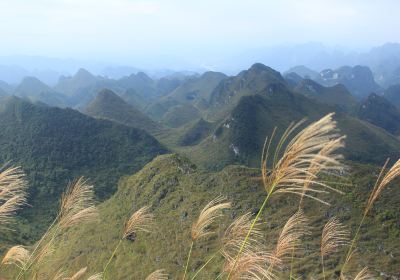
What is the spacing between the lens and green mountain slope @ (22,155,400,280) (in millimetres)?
51531

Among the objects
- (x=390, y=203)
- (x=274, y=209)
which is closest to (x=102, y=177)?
(x=274, y=209)

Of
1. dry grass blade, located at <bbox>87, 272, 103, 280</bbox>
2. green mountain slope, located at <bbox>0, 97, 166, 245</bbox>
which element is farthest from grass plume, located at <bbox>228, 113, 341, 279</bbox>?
green mountain slope, located at <bbox>0, 97, 166, 245</bbox>

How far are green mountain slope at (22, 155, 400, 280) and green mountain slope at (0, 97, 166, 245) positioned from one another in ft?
123

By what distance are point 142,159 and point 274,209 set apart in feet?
290

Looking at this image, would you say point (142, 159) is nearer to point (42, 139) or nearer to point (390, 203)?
point (42, 139)

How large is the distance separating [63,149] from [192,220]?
92.9m

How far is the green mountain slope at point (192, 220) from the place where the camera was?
51.5m

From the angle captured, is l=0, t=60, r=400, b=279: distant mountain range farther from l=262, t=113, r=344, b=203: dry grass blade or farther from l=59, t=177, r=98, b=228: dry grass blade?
l=262, t=113, r=344, b=203: dry grass blade

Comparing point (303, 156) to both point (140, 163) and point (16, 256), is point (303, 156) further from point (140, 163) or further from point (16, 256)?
point (140, 163)

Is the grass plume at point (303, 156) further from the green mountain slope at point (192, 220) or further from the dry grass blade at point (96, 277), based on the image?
the green mountain slope at point (192, 220)

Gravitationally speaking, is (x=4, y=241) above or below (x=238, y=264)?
below

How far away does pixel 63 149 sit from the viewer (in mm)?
142625

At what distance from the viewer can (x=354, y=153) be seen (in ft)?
502

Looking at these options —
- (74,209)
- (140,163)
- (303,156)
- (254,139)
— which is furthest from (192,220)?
(254,139)
